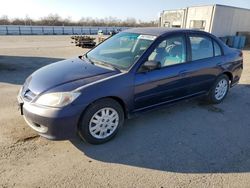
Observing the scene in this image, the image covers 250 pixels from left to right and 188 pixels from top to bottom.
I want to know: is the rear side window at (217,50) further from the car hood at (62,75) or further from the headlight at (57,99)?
the headlight at (57,99)

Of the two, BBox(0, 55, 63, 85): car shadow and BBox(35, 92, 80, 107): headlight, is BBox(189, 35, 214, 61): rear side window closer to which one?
BBox(35, 92, 80, 107): headlight

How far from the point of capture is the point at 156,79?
3.65 meters

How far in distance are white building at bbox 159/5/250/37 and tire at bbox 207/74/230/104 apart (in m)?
14.3

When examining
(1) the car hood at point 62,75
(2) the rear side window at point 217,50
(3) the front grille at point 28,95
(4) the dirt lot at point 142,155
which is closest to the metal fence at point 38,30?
(4) the dirt lot at point 142,155

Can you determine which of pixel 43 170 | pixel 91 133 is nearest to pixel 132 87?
pixel 91 133

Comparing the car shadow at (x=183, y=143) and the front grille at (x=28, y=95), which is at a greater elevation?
the front grille at (x=28, y=95)

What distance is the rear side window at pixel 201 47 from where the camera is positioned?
4277 mm

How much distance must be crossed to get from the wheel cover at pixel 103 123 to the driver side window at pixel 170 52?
1.07 meters

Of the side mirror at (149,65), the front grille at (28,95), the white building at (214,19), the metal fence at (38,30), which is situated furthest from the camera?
the metal fence at (38,30)

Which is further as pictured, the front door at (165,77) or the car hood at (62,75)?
the front door at (165,77)

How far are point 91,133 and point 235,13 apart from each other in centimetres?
1992

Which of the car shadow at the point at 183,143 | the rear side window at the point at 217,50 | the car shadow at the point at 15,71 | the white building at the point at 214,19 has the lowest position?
the car shadow at the point at 15,71

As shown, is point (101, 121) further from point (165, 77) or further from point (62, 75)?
point (165, 77)

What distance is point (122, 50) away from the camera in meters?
4.02
